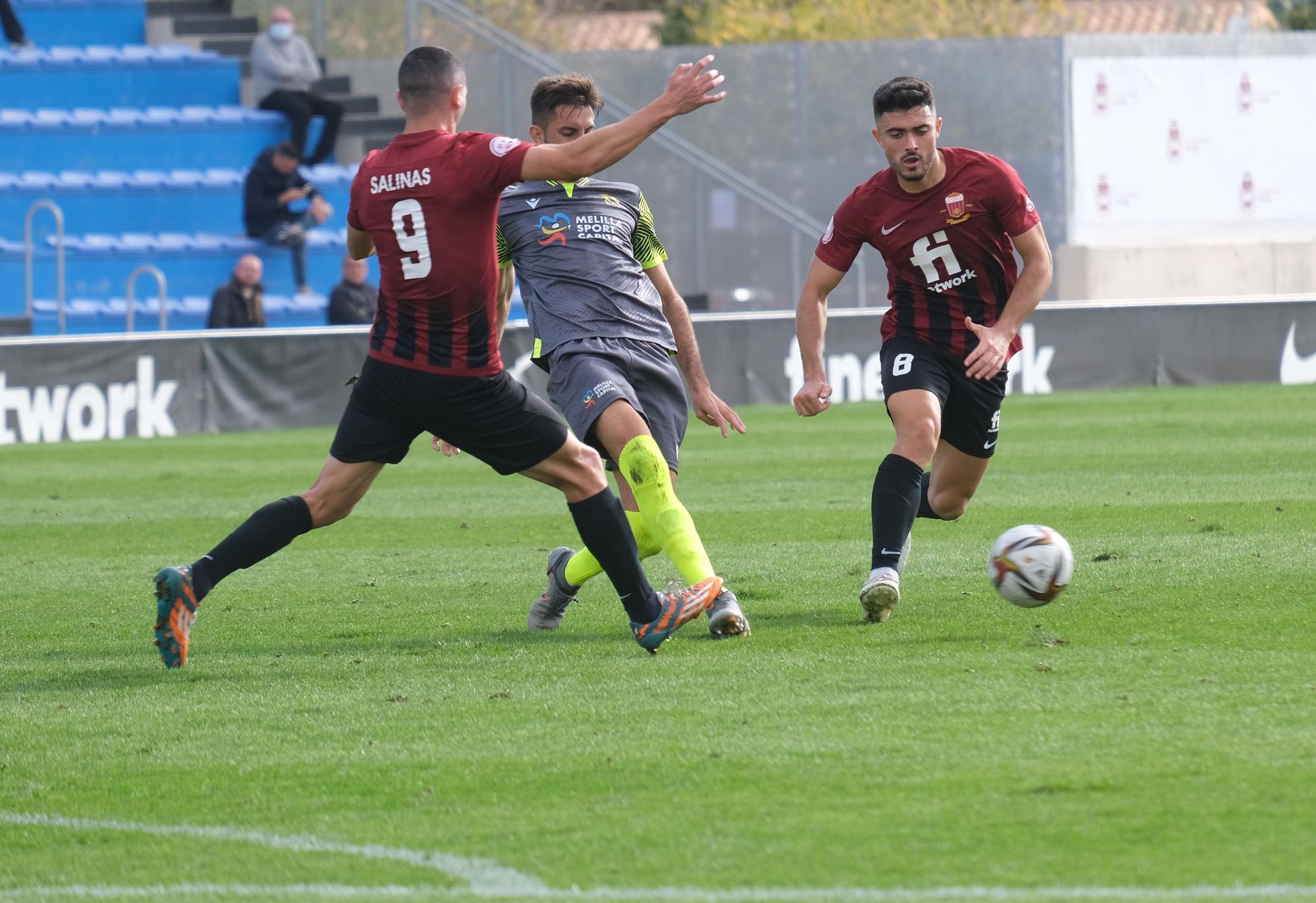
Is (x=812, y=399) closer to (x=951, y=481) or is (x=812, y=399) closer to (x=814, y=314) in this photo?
(x=814, y=314)

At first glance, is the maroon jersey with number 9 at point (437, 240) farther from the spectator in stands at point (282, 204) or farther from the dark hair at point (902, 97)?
the spectator in stands at point (282, 204)

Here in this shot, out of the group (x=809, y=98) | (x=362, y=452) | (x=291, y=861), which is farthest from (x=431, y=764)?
(x=809, y=98)

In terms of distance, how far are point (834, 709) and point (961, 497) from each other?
106 inches

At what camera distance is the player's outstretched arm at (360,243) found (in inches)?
238

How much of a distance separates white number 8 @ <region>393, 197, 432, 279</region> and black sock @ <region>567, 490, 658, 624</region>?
0.92 m

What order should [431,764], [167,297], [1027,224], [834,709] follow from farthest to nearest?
[167,297] < [1027,224] < [834,709] < [431,764]

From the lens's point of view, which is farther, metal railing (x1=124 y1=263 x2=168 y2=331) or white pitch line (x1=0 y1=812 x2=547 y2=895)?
metal railing (x1=124 y1=263 x2=168 y2=331)

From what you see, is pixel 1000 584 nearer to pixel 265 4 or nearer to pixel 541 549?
pixel 541 549

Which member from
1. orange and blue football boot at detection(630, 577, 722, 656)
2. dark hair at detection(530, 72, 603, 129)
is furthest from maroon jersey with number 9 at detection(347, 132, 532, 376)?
orange and blue football boot at detection(630, 577, 722, 656)

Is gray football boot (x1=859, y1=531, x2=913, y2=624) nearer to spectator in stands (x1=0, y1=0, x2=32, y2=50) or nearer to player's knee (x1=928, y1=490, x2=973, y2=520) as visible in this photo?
player's knee (x1=928, y1=490, x2=973, y2=520)

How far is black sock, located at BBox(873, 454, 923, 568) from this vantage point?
6.58 m

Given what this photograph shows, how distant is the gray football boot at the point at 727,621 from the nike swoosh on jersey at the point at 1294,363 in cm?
1491

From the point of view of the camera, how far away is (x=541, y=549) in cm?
937

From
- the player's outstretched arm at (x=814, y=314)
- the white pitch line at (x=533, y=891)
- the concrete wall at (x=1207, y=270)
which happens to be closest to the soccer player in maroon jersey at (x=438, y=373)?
the player's outstretched arm at (x=814, y=314)
